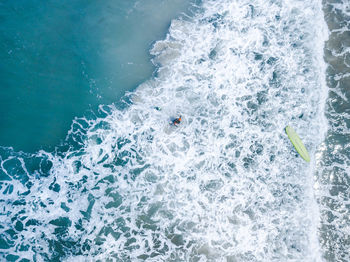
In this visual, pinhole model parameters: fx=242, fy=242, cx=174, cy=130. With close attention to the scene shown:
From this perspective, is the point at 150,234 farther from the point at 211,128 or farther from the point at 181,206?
the point at 211,128

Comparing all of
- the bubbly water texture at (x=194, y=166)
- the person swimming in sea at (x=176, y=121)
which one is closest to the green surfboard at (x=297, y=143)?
the bubbly water texture at (x=194, y=166)

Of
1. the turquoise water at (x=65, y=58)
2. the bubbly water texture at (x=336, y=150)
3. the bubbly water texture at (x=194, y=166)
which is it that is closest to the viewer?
the bubbly water texture at (x=336, y=150)

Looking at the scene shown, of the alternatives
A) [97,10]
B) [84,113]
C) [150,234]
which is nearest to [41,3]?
[97,10]

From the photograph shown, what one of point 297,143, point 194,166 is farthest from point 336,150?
point 194,166

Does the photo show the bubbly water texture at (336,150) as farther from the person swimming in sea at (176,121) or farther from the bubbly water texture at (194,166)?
the person swimming in sea at (176,121)

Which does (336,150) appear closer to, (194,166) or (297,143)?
(297,143)
